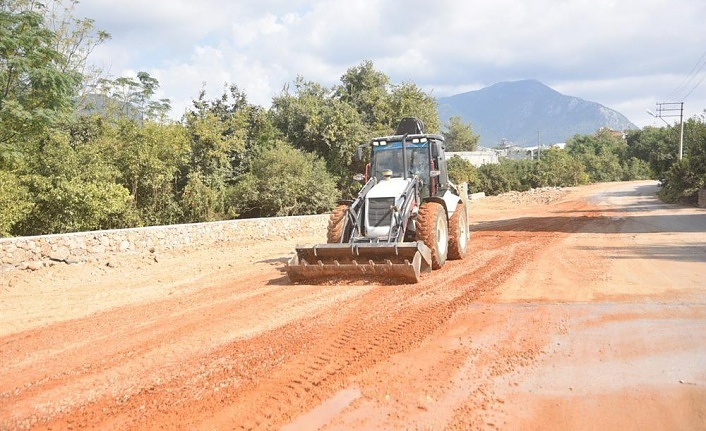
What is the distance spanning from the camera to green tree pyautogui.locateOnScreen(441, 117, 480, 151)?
100m

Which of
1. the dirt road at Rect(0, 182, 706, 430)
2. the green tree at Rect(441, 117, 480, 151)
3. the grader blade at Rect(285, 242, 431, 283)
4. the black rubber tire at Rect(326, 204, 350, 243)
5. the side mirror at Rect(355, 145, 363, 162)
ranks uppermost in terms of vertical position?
the green tree at Rect(441, 117, 480, 151)

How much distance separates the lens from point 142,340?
6.66 metres

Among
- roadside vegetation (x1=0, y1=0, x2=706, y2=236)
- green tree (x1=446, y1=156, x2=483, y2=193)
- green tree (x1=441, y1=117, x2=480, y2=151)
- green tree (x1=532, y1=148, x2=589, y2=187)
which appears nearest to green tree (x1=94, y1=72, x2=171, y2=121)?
roadside vegetation (x1=0, y1=0, x2=706, y2=236)

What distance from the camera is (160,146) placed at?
19.3 metres

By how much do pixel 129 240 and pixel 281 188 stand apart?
8381 millimetres

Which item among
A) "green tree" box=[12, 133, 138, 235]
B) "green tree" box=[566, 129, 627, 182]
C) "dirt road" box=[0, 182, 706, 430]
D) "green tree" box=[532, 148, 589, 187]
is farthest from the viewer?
"green tree" box=[566, 129, 627, 182]

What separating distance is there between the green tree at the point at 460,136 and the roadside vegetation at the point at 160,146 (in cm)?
5969

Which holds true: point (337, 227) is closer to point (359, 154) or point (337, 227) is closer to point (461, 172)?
point (359, 154)

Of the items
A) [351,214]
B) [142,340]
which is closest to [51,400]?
[142,340]

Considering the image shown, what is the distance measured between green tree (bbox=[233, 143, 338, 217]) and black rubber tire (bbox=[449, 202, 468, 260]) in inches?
420

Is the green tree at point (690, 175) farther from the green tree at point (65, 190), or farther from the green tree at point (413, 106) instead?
the green tree at point (65, 190)

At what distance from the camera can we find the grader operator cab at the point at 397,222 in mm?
9492

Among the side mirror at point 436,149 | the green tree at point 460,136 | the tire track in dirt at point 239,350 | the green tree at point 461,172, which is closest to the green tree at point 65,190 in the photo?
the tire track in dirt at point 239,350

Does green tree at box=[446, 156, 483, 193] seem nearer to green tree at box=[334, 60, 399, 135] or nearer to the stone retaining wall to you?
green tree at box=[334, 60, 399, 135]
